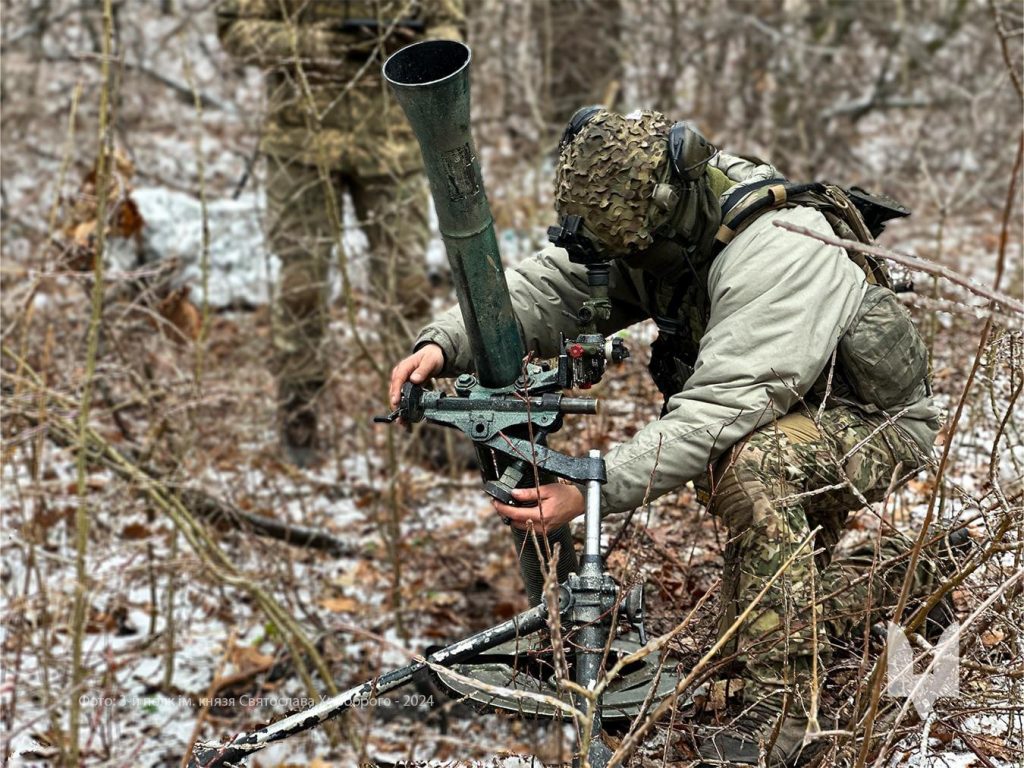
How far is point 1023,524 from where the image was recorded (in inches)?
86.7

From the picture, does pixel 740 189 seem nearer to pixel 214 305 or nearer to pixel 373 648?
pixel 373 648

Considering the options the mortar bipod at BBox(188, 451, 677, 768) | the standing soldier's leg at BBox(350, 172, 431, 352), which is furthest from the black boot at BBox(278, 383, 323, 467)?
the mortar bipod at BBox(188, 451, 677, 768)

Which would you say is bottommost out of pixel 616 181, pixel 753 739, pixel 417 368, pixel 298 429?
pixel 298 429

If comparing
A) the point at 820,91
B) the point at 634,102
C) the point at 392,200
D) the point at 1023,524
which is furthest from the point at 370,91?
the point at 820,91

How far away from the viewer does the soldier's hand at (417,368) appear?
284cm

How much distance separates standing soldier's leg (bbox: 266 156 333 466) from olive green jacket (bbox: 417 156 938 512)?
320 centimetres

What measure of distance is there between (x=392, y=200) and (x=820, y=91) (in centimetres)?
632

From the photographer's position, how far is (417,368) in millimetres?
2900

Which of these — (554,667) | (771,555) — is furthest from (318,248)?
(554,667)

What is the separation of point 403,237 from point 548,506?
3391mm

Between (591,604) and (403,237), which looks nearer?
(591,604)

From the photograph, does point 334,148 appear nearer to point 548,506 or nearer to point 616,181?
point 616,181

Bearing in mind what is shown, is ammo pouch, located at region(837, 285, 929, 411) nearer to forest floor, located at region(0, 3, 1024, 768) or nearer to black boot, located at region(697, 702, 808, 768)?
forest floor, located at region(0, 3, 1024, 768)

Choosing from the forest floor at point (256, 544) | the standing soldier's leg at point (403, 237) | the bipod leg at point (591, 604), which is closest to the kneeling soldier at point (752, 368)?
the bipod leg at point (591, 604)
